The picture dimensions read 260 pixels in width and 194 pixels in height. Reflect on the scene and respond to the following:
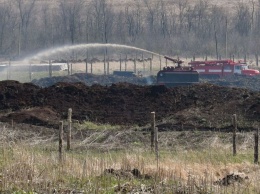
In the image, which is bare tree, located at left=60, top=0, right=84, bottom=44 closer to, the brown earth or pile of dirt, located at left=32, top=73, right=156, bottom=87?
pile of dirt, located at left=32, top=73, right=156, bottom=87

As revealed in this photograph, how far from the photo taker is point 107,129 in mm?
25609

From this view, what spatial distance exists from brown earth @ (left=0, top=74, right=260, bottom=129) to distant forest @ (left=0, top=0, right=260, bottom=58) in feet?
131

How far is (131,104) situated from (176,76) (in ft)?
49.3

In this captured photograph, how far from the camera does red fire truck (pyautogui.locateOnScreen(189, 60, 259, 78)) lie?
188 feet

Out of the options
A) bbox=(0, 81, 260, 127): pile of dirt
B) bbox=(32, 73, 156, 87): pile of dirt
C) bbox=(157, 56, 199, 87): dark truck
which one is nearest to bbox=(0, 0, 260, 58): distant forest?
bbox=(32, 73, 156, 87): pile of dirt

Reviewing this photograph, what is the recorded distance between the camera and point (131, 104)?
30734 millimetres

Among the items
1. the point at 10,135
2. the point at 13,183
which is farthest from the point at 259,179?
the point at 10,135

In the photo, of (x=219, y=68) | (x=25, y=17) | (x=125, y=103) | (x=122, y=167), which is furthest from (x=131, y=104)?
(x=25, y=17)

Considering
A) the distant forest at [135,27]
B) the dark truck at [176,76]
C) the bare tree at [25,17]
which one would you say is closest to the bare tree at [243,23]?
the distant forest at [135,27]

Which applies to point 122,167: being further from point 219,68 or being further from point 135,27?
point 135,27

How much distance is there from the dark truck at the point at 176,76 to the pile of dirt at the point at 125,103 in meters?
11.8

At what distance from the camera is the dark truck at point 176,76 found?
4497cm

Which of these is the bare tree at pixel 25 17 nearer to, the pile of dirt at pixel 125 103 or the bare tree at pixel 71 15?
the bare tree at pixel 71 15

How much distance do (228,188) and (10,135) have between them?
395 inches
